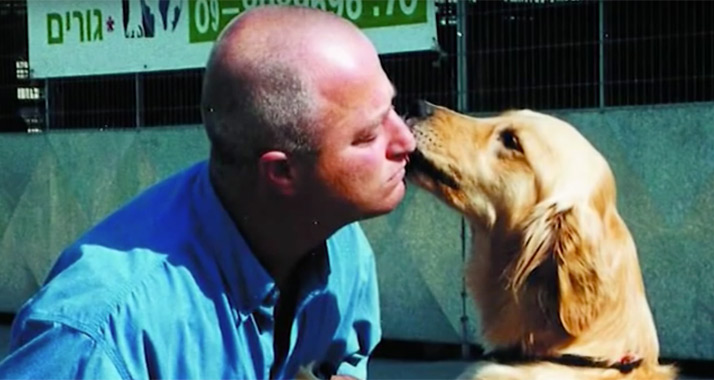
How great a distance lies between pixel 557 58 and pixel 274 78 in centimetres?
795

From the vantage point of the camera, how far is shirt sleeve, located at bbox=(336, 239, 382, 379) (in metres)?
2.69

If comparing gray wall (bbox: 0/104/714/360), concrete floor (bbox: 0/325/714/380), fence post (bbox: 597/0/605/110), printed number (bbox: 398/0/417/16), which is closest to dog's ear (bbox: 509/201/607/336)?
gray wall (bbox: 0/104/714/360)

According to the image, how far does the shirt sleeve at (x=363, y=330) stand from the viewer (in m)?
2.69

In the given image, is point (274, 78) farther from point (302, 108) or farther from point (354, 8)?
point (354, 8)

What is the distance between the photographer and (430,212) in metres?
10.2

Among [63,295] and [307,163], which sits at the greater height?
[307,163]

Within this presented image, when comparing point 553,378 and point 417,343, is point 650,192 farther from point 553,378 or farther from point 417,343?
point 553,378

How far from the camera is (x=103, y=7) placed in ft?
39.6


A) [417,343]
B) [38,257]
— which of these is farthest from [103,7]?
[417,343]

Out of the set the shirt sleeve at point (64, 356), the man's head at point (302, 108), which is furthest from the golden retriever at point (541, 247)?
the shirt sleeve at point (64, 356)

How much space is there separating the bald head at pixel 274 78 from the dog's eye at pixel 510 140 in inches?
109

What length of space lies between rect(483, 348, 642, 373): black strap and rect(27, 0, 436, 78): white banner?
18.4ft

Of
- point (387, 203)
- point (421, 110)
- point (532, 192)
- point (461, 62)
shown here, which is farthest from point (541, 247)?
point (461, 62)

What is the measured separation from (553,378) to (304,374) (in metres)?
2.04
